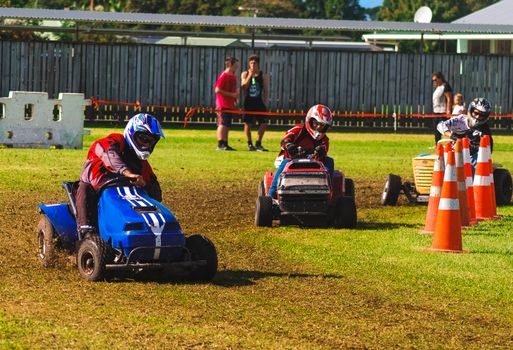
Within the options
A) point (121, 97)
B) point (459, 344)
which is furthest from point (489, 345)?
point (121, 97)

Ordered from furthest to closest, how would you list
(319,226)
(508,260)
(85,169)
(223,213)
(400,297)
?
(223,213) < (319,226) < (508,260) < (85,169) < (400,297)

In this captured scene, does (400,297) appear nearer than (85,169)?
Yes

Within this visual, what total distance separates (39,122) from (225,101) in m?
3.88

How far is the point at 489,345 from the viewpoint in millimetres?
9086

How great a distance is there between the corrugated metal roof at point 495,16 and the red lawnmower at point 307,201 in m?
34.9

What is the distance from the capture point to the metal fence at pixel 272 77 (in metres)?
37.0

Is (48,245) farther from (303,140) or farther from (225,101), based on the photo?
(225,101)

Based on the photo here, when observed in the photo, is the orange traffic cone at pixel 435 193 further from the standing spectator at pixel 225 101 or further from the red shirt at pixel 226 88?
the red shirt at pixel 226 88

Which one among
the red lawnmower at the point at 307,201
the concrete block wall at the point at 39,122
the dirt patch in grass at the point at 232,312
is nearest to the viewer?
the dirt patch in grass at the point at 232,312

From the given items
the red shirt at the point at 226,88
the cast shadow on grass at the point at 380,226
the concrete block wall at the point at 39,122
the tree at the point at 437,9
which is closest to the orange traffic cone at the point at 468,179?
the cast shadow on grass at the point at 380,226

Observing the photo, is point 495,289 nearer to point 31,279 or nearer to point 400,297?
point 400,297

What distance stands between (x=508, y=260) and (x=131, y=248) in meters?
4.09

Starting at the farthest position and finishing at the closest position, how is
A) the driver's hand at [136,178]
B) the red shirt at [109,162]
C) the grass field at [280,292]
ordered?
the red shirt at [109,162] < the driver's hand at [136,178] < the grass field at [280,292]

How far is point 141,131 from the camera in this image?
1159cm
